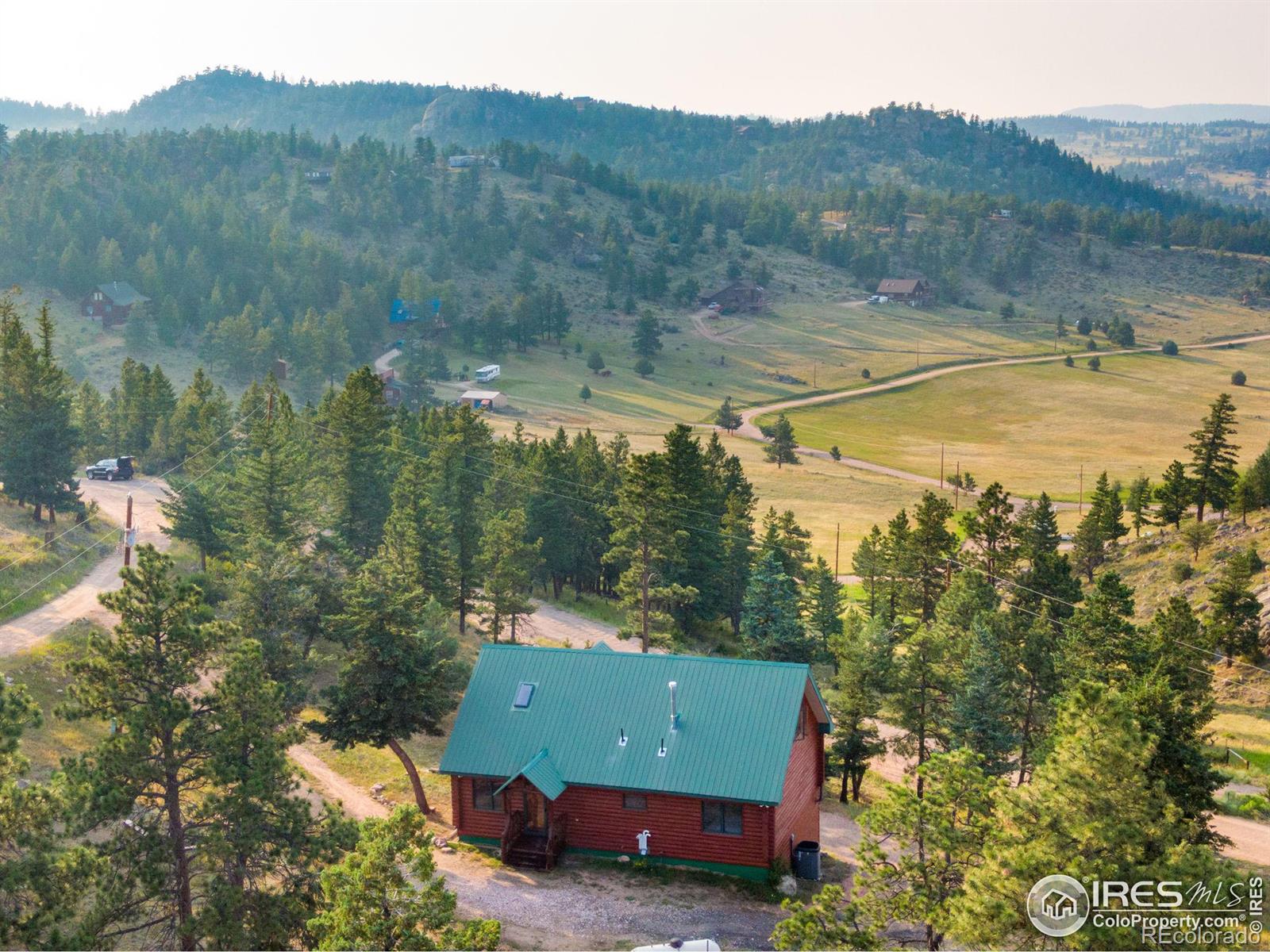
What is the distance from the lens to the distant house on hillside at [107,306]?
503ft

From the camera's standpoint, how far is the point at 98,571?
61.9m

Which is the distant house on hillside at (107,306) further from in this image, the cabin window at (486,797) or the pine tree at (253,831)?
the pine tree at (253,831)

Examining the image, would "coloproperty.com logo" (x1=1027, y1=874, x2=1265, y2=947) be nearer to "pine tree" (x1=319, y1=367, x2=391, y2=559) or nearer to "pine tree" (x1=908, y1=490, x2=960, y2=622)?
"pine tree" (x1=908, y1=490, x2=960, y2=622)

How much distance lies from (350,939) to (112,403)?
8886 cm

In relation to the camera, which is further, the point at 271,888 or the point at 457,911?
the point at 457,911

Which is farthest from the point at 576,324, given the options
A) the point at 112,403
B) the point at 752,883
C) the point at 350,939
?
the point at 350,939

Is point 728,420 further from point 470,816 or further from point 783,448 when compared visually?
point 470,816

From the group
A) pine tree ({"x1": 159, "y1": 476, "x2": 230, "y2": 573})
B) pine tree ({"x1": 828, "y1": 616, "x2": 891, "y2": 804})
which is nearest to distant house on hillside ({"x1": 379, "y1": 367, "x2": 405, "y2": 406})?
pine tree ({"x1": 159, "y1": 476, "x2": 230, "y2": 573})

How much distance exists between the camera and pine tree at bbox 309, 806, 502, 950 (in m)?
21.2

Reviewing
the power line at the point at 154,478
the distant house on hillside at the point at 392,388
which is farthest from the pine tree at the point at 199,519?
the distant house on hillside at the point at 392,388

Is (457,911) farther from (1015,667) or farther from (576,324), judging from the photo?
(576,324)

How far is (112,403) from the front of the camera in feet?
328

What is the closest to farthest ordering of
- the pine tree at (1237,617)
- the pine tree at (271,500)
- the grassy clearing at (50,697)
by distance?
the grassy clearing at (50,697)
the pine tree at (271,500)
the pine tree at (1237,617)

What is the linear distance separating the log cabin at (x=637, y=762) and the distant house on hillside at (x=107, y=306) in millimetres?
131975
